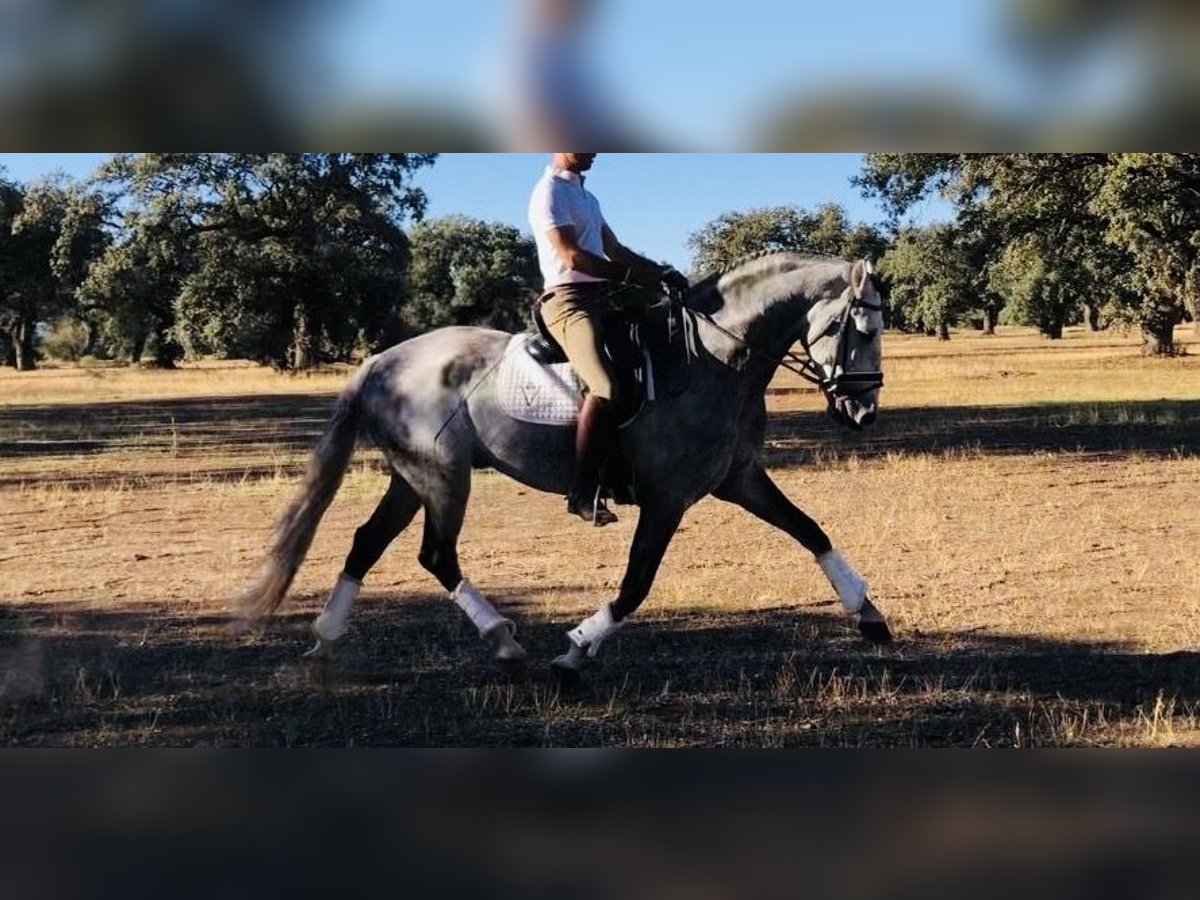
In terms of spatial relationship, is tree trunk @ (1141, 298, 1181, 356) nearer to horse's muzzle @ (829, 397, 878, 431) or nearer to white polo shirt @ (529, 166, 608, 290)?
horse's muzzle @ (829, 397, 878, 431)

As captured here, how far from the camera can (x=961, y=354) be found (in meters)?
43.6

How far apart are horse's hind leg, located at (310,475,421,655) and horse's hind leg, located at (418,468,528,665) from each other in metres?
0.23

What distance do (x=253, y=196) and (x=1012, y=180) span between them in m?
10.6

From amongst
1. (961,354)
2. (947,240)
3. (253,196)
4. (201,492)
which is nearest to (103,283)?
(253,196)

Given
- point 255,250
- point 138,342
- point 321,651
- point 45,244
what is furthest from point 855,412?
point 138,342

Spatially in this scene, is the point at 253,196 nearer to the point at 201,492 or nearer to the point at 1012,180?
the point at 201,492

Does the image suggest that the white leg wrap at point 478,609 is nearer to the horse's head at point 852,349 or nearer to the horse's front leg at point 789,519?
the horse's front leg at point 789,519

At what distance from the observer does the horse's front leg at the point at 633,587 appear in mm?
5590

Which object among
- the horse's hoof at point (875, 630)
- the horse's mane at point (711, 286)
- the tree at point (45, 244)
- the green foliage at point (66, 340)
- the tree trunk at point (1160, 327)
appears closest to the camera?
the horse's mane at point (711, 286)

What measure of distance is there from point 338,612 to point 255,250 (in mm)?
10378

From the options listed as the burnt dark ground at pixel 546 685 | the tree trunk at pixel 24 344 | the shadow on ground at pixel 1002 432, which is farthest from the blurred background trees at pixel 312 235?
the burnt dark ground at pixel 546 685

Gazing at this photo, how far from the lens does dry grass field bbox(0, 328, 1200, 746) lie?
17.4 ft

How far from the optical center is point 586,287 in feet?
17.8

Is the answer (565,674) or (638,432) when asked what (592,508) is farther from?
(565,674)
